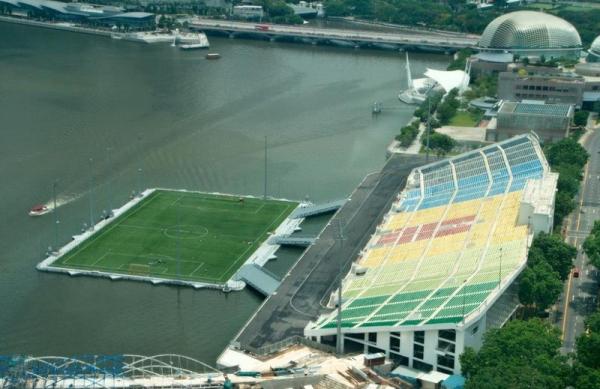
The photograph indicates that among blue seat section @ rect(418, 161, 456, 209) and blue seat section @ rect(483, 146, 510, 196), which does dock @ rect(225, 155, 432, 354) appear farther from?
blue seat section @ rect(483, 146, 510, 196)

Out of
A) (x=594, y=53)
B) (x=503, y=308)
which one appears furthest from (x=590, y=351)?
(x=594, y=53)

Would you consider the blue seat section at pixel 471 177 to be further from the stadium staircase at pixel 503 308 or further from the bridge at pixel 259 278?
the bridge at pixel 259 278

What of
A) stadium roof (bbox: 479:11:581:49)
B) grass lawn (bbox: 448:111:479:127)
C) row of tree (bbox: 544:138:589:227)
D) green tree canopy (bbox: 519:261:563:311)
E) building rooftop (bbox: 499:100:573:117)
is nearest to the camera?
green tree canopy (bbox: 519:261:563:311)

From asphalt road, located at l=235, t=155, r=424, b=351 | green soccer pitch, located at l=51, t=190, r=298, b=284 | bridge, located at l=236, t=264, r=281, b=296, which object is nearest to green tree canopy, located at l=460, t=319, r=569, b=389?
asphalt road, located at l=235, t=155, r=424, b=351

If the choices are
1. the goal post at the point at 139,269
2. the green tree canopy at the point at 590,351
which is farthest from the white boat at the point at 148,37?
the green tree canopy at the point at 590,351

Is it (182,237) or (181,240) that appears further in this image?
(182,237)

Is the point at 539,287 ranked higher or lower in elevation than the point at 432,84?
lower

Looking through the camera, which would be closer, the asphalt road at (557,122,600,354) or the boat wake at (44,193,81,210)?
the asphalt road at (557,122,600,354)

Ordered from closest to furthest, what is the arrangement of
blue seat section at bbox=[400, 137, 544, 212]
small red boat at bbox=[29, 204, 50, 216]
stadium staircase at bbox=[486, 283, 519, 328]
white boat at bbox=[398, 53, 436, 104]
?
stadium staircase at bbox=[486, 283, 519, 328] → blue seat section at bbox=[400, 137, 544, 212] → small red boat at bbox=[29, 204, 50, 216] → white boat at bbox=[398, 53, 436, 104]

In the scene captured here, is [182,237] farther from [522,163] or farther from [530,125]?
[530,125]
